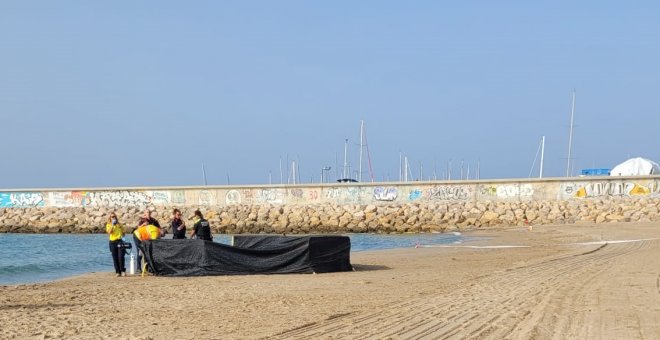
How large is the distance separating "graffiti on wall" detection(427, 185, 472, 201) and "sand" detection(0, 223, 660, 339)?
2682 cm

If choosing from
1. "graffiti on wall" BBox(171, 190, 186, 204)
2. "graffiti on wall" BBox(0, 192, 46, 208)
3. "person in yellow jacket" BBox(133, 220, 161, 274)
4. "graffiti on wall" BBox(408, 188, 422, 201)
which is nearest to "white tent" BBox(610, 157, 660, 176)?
"graffiti on wall" BBox(408, 188, 422, 201)

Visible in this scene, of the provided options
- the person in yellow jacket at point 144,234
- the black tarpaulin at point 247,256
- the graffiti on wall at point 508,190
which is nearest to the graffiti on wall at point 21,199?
the graffiti on wall at point 508,190

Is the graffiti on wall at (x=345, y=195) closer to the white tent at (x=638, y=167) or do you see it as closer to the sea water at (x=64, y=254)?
the sea water at (x=64, y=254)

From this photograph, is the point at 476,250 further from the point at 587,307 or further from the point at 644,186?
the point at 644,186

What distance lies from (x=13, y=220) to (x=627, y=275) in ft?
167

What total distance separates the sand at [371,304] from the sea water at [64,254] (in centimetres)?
Answer: 423

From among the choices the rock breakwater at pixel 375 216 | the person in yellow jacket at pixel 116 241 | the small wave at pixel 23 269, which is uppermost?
the person in yellow jacket at pixel 116 241

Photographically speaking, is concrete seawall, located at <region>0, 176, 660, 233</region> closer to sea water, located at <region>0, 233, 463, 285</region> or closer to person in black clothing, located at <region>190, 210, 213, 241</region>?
sea water, located at <region>0, 233, 463, 285</region>

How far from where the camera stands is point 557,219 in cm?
4328

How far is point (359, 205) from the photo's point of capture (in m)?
50.1

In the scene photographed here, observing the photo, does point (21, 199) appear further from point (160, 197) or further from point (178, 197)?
point (178, 197)

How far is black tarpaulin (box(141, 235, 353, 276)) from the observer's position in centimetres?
→ 1858

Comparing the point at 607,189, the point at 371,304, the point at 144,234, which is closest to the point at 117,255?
the point at 144,234

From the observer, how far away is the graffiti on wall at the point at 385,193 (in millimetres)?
49875
